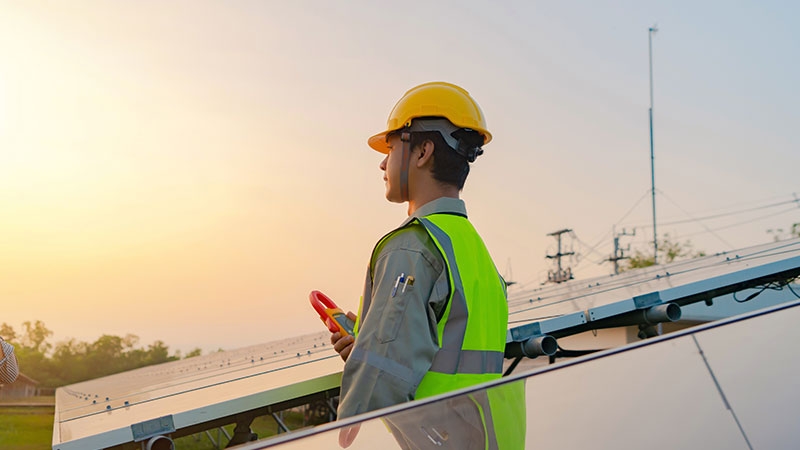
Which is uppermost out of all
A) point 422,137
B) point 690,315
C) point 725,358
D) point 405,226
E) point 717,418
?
point 690,315

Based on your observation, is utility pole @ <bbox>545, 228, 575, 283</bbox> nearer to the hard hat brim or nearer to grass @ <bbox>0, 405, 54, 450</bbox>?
grass @ <bbox>0, 405, 54, 450</bbox>

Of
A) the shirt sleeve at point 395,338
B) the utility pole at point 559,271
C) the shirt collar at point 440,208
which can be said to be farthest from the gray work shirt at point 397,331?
the utility pole at point 559,271

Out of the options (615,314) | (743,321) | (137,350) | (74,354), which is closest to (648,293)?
(615,314)

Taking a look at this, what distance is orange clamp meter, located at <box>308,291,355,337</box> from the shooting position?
7.96 ft

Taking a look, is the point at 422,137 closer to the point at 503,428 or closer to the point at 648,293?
the point at 503,428

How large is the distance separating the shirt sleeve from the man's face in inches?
17.9

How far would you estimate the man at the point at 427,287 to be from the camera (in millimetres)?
1900

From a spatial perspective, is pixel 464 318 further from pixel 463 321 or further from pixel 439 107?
pixel 439 107

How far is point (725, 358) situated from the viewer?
141 centimetres

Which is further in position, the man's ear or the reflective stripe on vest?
the man's ear

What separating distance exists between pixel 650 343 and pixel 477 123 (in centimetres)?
126

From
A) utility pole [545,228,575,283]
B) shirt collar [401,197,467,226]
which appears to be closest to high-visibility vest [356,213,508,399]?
shirt collar [401,197,467,226]

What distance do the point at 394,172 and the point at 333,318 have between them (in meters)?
0.53

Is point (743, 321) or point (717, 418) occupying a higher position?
point (743, 321)
